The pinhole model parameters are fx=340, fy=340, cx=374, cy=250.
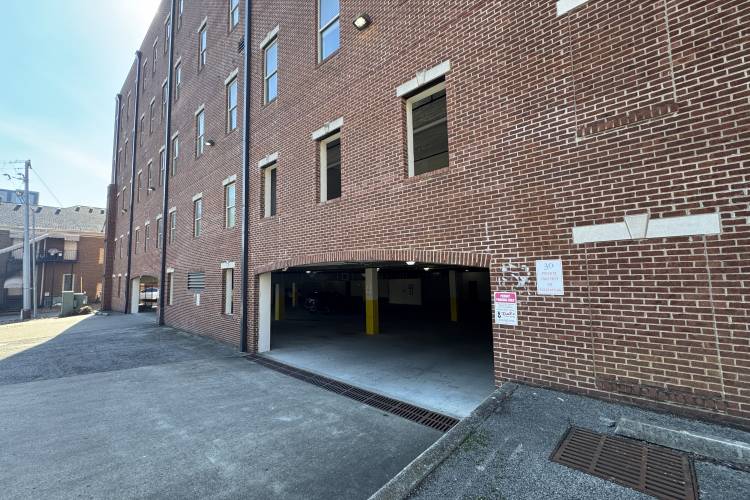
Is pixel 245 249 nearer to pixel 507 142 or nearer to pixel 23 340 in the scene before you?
pixel 507 142

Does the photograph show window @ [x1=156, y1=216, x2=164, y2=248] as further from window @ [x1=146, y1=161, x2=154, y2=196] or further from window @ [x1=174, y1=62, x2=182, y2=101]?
window @ [x1=174, y1=62, x2=182, y2=101]

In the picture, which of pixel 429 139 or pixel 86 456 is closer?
pixel 86 456

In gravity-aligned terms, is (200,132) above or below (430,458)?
above

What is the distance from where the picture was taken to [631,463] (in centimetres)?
298

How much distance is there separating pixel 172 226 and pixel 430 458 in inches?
730

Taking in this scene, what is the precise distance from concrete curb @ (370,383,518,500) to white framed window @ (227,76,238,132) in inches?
514

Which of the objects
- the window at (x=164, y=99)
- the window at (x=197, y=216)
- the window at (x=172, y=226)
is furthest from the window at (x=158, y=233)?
the window at (x=164, y=99)

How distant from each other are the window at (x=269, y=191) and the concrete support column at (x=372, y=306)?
523 cm

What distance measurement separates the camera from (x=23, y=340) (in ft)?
47.4

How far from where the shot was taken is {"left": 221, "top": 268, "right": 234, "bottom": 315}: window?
12578mm

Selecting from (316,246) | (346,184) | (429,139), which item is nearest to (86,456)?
(316,246)

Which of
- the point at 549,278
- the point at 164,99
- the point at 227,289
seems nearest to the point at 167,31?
the point at 164,99

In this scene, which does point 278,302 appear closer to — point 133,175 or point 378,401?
point 133,175

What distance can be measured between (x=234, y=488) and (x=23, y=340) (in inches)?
678
